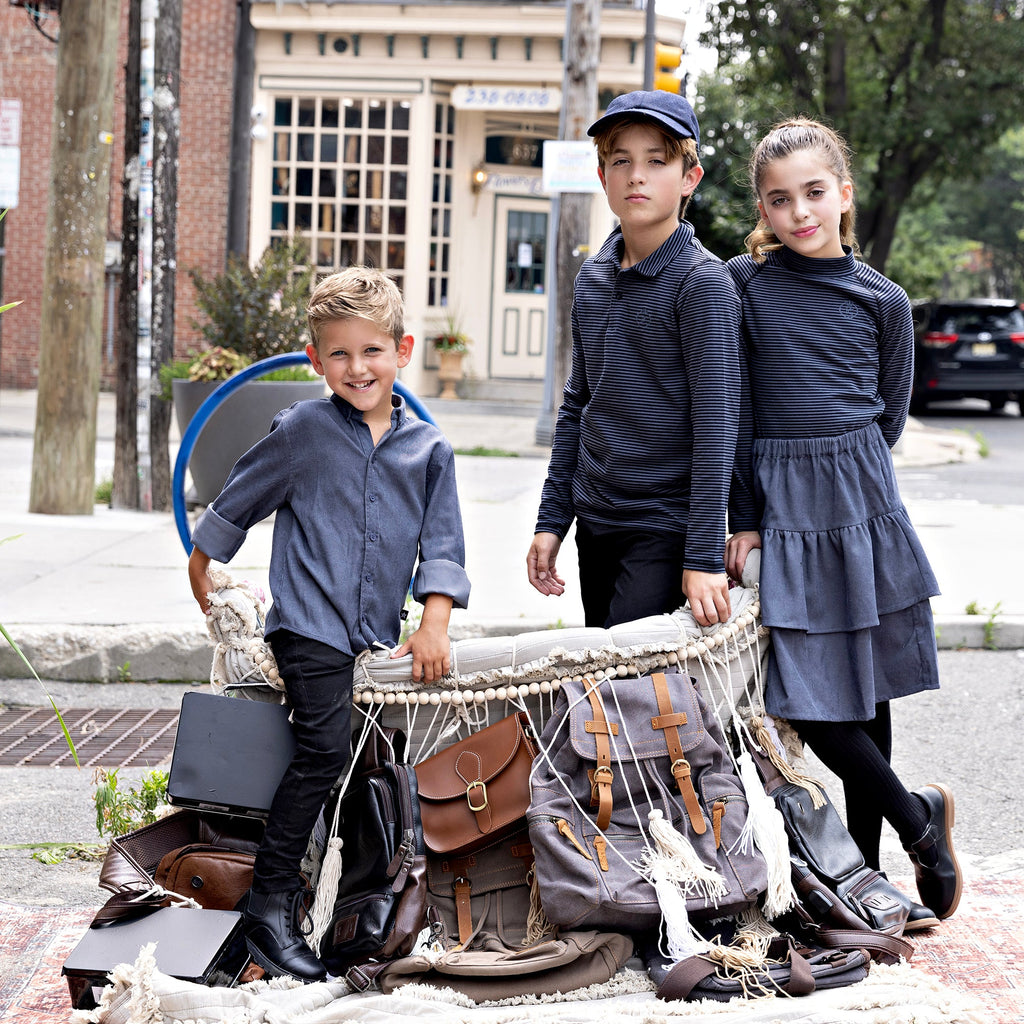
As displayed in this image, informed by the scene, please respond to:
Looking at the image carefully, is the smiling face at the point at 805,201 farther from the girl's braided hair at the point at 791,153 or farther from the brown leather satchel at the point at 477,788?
the brown leather satchel at the point at 477,788

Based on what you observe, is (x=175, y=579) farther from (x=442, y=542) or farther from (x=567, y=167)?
(x=567, y=167)

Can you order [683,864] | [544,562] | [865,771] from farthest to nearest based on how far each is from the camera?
[544,562] → [865,771] → [683,864]

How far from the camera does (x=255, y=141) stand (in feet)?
52.7

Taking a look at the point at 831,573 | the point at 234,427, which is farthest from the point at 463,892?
the point at 234,427

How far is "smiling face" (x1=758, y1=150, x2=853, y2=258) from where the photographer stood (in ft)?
9.24

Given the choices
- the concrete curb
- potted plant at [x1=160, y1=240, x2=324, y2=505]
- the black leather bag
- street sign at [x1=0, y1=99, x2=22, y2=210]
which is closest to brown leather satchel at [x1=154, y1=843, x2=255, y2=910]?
the black leather bag

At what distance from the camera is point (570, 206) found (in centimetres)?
1180

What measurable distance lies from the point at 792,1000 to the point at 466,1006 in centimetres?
64

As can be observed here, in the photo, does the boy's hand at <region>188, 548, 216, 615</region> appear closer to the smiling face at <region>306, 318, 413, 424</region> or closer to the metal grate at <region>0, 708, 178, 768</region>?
the smiling face at <region>306, 318, 413, 424</region>

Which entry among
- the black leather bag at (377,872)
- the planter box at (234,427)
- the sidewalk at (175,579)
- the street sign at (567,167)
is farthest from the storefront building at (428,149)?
the black leather bag at (377,872)

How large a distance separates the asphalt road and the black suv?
13347 mm

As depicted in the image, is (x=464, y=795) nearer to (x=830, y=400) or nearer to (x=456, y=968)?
(x=456, y=968)

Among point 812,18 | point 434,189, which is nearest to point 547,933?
point 434,189

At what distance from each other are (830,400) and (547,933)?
1.32m
